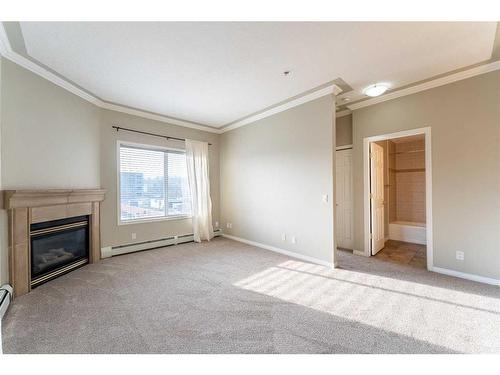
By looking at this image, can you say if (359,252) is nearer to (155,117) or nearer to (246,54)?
(246,54)

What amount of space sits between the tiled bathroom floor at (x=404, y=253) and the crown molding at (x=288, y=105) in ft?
9.67

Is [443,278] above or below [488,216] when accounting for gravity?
below

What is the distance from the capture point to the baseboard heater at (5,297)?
200cm

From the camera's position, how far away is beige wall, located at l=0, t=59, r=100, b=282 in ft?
7.87

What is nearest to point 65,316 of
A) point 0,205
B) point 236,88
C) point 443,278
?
point 0,205

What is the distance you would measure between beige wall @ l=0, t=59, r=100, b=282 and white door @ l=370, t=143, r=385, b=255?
16.1 ft

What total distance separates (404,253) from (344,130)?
2593 mm

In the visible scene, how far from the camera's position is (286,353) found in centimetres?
153

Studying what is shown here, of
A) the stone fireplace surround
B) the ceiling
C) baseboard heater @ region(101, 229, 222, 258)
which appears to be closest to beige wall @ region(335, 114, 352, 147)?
the ceiling

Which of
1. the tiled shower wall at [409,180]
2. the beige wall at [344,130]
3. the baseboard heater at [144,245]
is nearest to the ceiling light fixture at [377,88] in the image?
the beige wall at [344,130]

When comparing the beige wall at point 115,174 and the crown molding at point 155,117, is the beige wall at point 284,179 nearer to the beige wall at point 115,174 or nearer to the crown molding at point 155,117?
the crown molding at point 155,117

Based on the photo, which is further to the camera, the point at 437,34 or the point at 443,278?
the point at 443,278
